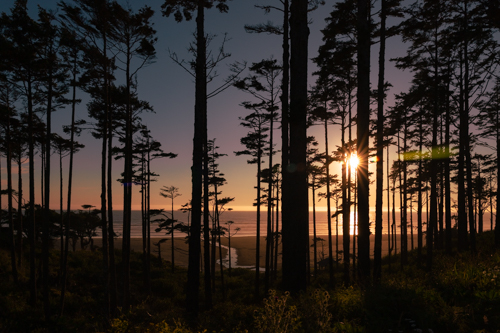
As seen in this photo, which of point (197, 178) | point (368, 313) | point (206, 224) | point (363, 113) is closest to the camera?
point (368, 313)

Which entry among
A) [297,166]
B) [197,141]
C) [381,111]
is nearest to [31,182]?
[197,141]

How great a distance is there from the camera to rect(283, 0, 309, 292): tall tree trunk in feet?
23.6

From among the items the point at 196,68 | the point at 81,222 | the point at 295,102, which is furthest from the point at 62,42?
the point at 81,222

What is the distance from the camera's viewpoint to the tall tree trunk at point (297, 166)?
7.19m

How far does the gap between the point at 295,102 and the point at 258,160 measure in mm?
14275

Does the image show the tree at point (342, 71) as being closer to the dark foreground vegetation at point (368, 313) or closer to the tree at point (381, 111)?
the tree at point (381, 111)

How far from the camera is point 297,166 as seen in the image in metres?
7.39

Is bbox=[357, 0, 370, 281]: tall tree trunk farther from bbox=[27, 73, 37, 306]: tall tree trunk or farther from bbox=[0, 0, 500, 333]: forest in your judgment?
bbox=[27, 73, 37, 306]: tall tree trunk

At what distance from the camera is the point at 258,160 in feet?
71.3

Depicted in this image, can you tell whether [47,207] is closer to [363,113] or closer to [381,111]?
[363,113]

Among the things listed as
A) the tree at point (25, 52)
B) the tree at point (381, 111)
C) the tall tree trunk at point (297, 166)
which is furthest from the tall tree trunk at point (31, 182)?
the tree at point (381, 111)

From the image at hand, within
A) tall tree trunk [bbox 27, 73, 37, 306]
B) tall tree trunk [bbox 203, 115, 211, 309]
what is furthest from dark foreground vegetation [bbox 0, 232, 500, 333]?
tall tree trunk [bbox 27, 73, 37, 306]

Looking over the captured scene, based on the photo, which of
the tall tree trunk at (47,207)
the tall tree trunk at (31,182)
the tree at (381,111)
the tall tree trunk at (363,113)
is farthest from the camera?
the tall tree trunk at (31,182)

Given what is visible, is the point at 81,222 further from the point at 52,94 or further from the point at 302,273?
the point at 302,273
